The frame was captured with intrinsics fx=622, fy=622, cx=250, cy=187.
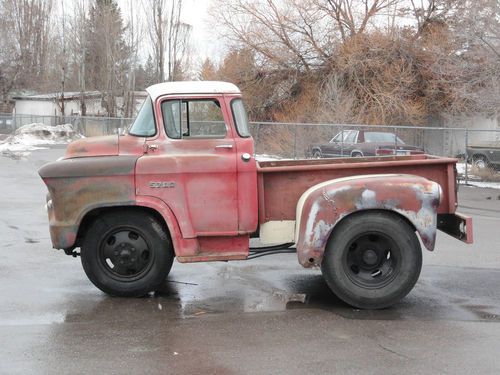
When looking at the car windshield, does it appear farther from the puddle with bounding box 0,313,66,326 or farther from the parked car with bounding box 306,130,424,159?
the puddle with bounding box 0,313,66,326

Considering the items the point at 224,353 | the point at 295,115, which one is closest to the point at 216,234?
the point at 224,353

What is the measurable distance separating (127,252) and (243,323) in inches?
58.3

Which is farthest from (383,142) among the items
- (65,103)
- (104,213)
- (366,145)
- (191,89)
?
(65,103)

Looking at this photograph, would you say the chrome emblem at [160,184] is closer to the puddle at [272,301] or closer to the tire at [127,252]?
the tire at [127,252]

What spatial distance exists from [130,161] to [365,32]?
2548 centimetres

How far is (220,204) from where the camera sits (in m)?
6.31

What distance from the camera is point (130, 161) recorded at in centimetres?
625

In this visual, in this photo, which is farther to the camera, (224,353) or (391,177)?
(391,177)

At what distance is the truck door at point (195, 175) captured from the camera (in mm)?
6242

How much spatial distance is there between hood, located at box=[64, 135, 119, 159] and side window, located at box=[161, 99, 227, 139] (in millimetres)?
591

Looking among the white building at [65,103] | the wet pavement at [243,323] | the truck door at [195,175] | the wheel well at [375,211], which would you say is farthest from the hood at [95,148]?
the white building at [65,103]

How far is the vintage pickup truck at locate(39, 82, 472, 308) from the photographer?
6.09 m

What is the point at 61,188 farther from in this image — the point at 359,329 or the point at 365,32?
the point at 365,32

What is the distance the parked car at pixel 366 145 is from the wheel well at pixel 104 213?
47.0ft
